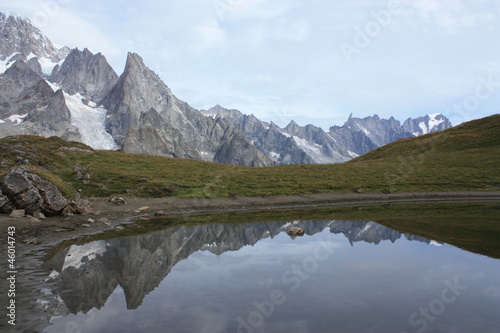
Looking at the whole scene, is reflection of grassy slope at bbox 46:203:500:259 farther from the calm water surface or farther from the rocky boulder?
the rocky boulder

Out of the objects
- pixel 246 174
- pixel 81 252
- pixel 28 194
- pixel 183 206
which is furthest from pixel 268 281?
pixel 246 174

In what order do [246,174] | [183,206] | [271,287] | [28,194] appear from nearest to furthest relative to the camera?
[271,287], [28,194], [183,206], [246,174]

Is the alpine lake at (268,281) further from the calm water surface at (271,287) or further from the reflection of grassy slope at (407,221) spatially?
the reflection of grassy slope at (407,221)

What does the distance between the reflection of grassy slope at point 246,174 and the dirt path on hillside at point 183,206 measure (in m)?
3.21

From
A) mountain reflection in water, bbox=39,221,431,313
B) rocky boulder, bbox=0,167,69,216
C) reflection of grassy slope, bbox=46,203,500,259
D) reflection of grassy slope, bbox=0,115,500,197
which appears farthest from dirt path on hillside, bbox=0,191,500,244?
mountain reflection in water, bbox=39,221,431,313

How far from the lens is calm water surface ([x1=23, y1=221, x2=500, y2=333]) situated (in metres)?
14.7

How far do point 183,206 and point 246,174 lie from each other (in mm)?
30233

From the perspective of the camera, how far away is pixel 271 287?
1950 centimetres

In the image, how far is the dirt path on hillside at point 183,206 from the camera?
108 feet

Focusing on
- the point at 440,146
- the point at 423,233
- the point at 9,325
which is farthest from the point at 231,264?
the point at 440,146

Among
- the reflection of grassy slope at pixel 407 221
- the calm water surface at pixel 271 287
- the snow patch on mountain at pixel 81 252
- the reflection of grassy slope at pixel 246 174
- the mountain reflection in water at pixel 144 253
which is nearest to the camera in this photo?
the calm water surface at pixel 271 287

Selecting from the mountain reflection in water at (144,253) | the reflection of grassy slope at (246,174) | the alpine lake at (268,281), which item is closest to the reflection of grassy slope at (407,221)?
the alpine lake at (268,281)

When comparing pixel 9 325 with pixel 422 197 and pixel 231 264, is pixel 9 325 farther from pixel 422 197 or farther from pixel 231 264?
pixel 422 197

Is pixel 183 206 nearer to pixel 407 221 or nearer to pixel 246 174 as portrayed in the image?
pixel 246 174
